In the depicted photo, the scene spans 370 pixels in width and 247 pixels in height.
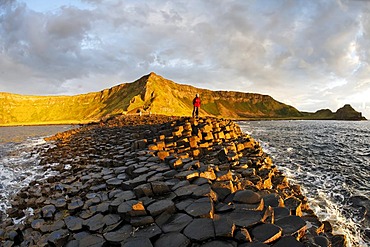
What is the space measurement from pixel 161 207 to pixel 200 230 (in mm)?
1460

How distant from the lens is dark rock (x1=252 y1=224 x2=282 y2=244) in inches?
164

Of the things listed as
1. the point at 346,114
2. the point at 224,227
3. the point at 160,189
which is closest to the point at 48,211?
the point at 160,189

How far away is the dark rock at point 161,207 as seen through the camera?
5504mm

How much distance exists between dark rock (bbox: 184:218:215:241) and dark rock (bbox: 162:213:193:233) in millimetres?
147

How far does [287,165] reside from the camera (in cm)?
1717

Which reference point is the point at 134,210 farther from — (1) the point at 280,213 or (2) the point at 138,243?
(1) the point at 280,213

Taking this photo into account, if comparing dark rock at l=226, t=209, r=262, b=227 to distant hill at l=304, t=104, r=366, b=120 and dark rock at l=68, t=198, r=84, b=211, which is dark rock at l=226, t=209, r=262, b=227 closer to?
dark rock at l=68, t=198, r=84, b=211

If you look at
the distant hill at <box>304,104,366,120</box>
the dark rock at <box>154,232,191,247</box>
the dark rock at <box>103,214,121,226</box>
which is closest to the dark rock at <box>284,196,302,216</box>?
the dark rock at <box>154,232,191,247</box>

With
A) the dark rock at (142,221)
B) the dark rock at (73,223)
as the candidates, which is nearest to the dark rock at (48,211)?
the dark rock at (73,223)

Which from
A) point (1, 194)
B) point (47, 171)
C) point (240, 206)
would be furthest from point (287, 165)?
point (1, 194)

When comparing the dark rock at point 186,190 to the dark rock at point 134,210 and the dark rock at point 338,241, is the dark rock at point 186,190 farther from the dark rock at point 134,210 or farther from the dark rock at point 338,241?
the dark rock at point 338,241

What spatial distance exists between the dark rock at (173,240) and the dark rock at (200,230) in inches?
4.7

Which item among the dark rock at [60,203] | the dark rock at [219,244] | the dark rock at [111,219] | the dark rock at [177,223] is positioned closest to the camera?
the dark rock at [219,244]

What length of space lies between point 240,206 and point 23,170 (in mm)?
14659
